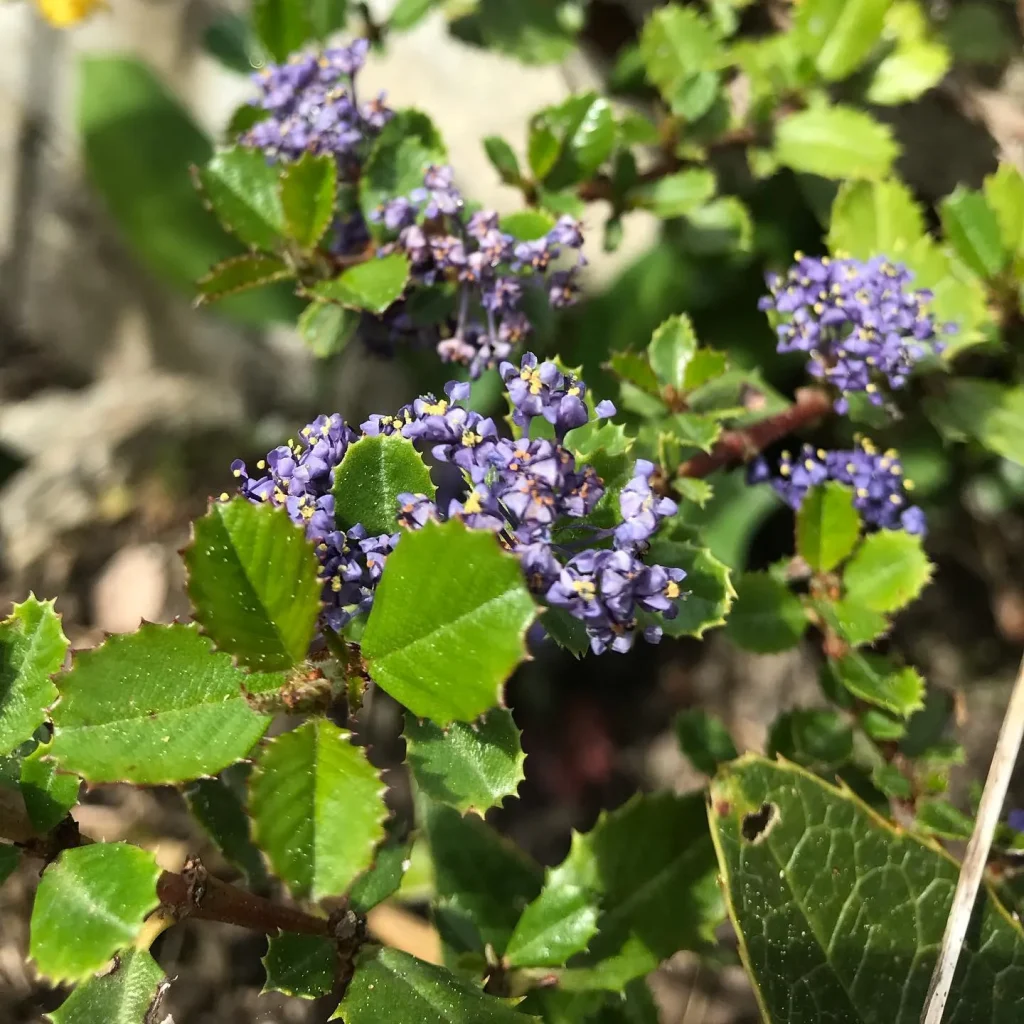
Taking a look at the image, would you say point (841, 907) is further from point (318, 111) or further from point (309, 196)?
point (318, 111)

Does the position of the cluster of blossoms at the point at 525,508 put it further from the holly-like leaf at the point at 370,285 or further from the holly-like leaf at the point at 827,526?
the holly-like leaf at the point at 827,526

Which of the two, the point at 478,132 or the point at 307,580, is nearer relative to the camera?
the point at 307,580

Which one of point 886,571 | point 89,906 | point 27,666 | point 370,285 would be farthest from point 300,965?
point 886,571

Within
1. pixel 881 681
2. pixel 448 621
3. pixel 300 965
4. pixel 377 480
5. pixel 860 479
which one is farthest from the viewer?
pixel 860 479

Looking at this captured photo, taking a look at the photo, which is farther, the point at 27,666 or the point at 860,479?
the point at 860,479

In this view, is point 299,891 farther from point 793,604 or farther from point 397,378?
point 397,378

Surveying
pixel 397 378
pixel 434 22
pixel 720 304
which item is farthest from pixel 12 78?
pixel 720 304

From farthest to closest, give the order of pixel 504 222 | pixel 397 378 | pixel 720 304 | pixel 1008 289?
pixel 397 378, pixel 720 304, pixel 1008 289, pixel 504 222

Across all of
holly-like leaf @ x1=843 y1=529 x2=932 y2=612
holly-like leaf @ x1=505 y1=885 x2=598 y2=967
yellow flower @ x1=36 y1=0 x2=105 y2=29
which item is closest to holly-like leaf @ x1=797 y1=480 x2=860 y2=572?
holly-like leaf @ x1=843 y1=529 x2=932 y2=612
